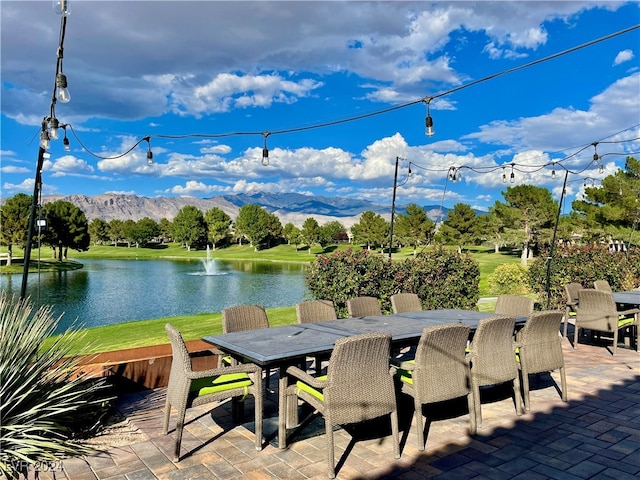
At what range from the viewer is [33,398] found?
10.2 ft

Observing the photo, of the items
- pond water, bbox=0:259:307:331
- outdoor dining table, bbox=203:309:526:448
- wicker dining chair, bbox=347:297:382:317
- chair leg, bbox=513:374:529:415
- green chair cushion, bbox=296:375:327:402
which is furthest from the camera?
pond water, bbox=0:259:307:331

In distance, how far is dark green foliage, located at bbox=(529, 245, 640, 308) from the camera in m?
9.22

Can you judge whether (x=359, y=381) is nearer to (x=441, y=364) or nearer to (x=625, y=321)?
(x=441, y=364)

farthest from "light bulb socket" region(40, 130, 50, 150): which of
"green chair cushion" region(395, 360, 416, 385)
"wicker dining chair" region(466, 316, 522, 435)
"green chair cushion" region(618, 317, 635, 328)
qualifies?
"green chair cushion" region(618, 317, 635, 328)

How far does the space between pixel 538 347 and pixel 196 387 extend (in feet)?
9.67

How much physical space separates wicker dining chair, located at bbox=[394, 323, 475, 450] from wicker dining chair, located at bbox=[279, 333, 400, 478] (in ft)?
0.80

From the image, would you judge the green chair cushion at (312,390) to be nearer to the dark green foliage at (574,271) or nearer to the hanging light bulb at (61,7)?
the hanging light bulb at (61,7)

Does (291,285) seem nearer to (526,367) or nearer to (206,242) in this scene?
(526,367)

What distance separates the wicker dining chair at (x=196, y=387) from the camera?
10.1ft

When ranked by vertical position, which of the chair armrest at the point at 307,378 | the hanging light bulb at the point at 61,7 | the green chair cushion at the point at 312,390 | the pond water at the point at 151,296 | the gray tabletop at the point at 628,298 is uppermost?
the hanging light bulb at the point at 61,7

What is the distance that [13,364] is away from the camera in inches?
120

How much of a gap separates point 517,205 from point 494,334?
1439 inches

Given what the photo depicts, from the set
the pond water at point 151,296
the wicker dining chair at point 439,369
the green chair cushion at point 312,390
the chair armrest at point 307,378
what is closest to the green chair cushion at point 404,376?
the wicker dining chair at point 439,369

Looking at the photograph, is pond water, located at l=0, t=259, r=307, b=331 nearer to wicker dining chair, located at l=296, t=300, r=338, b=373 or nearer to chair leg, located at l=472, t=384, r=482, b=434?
wicker dining chair, located at l=296, t=300, r=338, b=373
